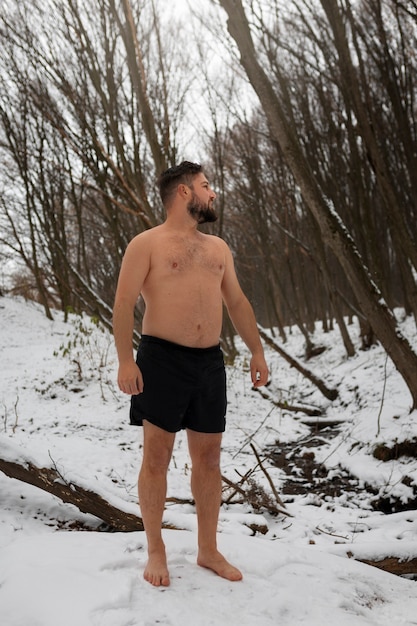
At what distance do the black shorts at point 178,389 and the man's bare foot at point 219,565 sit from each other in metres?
0.54

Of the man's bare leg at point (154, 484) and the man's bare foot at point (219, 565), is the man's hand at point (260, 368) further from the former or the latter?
the man's bare foot at point (219, 565)

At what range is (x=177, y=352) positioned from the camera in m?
1.96

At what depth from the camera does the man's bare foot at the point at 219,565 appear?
75.1 inches

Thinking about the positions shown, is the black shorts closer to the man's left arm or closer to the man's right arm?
the man's right arm

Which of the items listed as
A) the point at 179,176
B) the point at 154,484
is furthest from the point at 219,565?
the point at 179,176

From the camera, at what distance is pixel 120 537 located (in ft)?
7.23

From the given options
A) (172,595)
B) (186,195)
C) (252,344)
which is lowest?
(172,595)

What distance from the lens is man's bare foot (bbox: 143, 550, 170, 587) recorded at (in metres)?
1.76

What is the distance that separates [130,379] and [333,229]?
3.67 m

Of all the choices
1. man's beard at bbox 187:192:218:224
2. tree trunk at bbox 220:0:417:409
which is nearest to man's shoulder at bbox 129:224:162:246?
man's beard at bbox 187:192:218:224

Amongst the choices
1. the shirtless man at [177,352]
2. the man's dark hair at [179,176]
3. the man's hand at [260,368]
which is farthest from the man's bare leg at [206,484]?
the man's dark hair at [179,176]

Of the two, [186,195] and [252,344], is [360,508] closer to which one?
[252,344]

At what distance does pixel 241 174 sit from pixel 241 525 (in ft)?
45.4

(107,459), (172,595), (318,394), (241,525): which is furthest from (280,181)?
(172,595)
